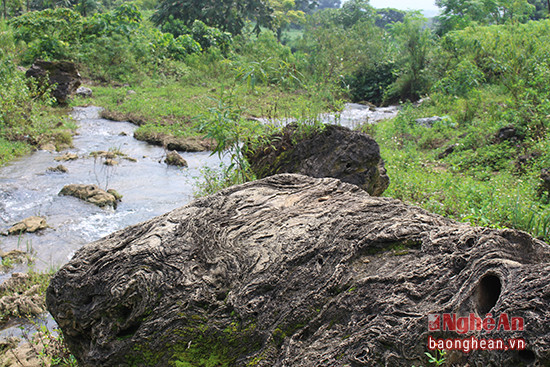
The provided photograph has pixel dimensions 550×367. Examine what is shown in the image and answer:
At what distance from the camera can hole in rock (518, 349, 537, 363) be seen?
6.21 ft

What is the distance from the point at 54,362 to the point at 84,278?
3.39ft

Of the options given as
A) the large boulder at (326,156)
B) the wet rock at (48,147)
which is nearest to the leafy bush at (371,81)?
the wet rock at (48,147)

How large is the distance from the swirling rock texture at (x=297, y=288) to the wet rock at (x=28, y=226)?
4172 mm

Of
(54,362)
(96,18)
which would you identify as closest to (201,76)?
(96,18)

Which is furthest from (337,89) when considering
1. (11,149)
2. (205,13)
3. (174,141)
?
(205,13)

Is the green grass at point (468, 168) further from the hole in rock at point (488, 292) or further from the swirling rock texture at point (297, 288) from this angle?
the hole in rock at point (488, 292)

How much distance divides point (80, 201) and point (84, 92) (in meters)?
10.1

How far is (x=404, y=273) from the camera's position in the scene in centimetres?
244

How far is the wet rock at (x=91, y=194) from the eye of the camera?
24.8 ft

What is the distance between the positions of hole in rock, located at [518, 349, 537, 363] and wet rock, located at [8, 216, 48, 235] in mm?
6496

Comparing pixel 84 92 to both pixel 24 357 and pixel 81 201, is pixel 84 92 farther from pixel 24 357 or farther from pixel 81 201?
pixel 24 357

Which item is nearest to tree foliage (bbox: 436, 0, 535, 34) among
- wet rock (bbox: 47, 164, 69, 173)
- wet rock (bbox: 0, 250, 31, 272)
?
wet rock (bbox: 47, 164, 69, 173)

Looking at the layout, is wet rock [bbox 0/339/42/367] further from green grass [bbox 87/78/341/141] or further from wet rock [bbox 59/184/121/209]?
green grass [bbox 87/78/341/141]

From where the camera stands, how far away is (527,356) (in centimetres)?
192
